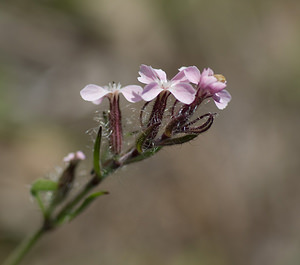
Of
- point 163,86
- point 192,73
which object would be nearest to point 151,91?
point 163,86

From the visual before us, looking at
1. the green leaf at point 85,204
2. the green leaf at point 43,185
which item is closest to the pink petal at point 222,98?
the green leaf at point 85,204

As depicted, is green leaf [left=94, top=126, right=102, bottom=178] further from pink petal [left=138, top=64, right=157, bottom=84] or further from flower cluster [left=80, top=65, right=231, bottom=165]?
pink petal [left=138, top=64, right=157, bottom=84]

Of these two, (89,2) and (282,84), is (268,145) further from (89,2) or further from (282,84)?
(89,2)

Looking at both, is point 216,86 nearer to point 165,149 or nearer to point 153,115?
point 153,115

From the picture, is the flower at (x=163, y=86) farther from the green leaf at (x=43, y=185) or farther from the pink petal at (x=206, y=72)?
the green leaf at (x=43, y=185)

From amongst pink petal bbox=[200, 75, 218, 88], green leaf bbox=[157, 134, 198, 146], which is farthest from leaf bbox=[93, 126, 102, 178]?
pink petal bbox=[200, 75, 218, 88]

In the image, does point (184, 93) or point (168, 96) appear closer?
point (184, 93)

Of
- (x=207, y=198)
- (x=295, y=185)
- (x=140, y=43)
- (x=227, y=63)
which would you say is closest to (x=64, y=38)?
(x=140, y=43)
